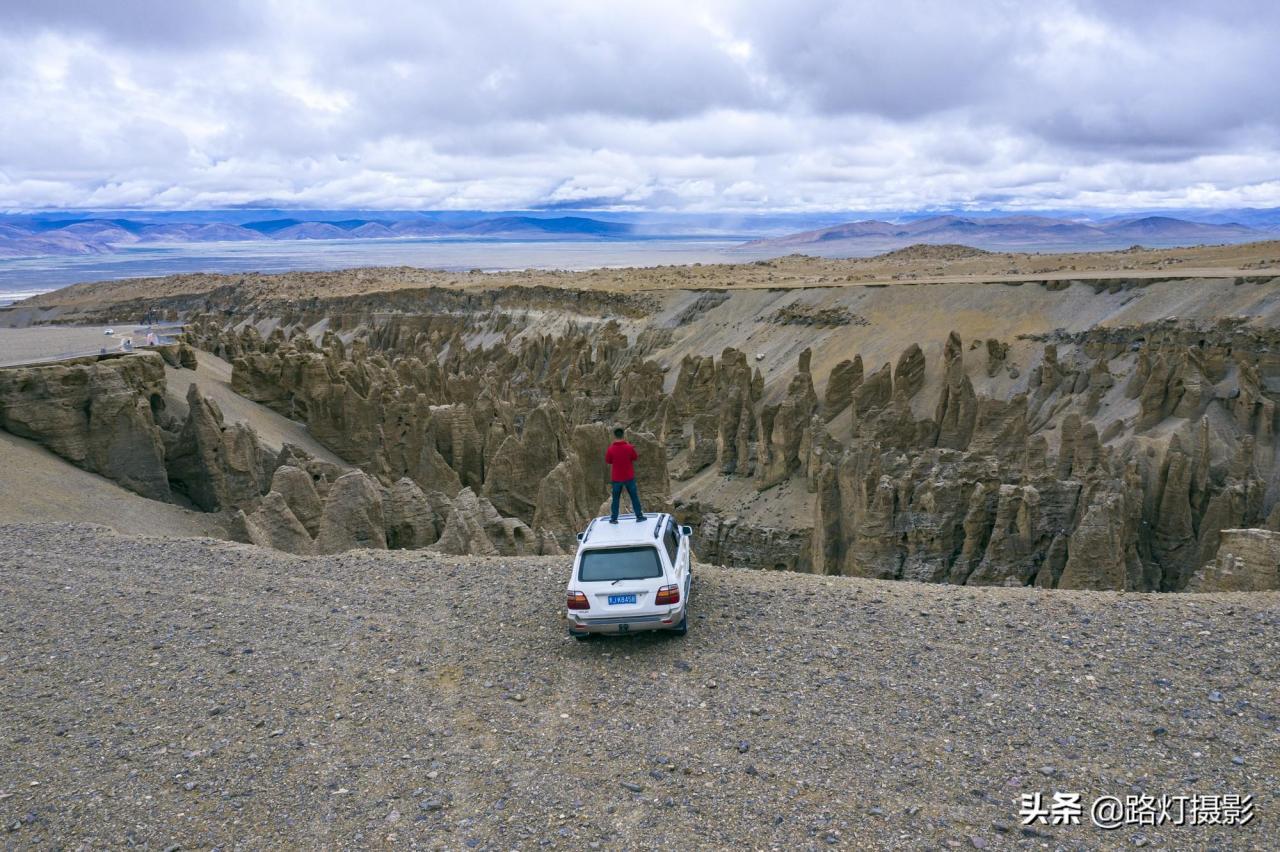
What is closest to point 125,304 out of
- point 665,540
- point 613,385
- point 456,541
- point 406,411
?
point 613,385

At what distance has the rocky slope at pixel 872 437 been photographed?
2094cm

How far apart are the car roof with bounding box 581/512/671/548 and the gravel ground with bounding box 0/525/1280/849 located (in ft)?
3.71

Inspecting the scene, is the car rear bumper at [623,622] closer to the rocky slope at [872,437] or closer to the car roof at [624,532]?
the car roof at [624,532]

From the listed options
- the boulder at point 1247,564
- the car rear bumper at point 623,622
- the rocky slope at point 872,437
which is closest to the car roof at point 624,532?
the car rear bumper at point 623,622

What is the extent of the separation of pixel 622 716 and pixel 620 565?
5.92 feet

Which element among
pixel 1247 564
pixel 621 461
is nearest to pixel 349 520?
pixel 621 461

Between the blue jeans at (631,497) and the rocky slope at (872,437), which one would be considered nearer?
the blue jeans at (631,497)

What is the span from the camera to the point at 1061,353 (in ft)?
126

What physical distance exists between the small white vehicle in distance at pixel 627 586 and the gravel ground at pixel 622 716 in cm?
42

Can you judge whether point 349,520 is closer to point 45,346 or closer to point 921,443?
point 921,443

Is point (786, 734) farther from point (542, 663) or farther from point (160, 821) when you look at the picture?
point (160, 821)

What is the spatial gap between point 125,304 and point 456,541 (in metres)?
101

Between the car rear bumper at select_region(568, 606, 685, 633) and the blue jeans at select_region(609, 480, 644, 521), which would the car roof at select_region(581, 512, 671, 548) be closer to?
the blue jeans at select_region(609, 480, 644, 521)

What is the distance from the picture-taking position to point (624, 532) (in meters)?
10.3
